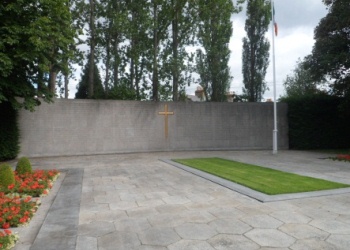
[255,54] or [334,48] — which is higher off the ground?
[255,54]

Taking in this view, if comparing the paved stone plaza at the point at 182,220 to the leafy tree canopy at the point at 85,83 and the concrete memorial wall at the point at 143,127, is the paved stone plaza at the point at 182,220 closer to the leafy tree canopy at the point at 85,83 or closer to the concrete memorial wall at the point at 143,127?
the concrete memorial wall at the point at 143,127

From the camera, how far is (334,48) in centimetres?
1581

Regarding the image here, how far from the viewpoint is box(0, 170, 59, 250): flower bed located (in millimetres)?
3939

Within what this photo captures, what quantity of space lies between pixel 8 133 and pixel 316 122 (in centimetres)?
1682

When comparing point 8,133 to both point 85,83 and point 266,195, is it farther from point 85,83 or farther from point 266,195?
point 85,83

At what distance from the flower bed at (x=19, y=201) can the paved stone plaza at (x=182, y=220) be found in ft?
0.57

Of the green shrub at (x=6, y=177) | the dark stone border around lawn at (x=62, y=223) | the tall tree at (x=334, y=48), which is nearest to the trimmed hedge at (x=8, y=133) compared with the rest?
the green shrub at (x=6, y=177)

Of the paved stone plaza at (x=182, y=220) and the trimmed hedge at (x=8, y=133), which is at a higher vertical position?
the trimmed hedge at (x=8, y=133)

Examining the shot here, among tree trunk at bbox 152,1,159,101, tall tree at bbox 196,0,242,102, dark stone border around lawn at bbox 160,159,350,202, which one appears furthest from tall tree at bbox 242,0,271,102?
dark stone border around lawn at bbox 160,159,350,202

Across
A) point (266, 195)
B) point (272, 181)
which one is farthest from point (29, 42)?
point (266, 195)

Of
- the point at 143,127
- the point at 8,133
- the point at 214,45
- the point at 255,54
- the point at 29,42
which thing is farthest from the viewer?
the point at 255,54

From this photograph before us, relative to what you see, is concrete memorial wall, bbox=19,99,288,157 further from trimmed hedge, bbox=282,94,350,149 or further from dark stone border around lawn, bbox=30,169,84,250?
dark stone border around lawn, bbox=30,169,84,250

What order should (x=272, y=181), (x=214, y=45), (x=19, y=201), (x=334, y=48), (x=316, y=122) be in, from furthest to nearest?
(x=214, y=45)
(x=316, y=122)
(x=334, y=48)
(x=272, y=181)
(x=19, y=201)

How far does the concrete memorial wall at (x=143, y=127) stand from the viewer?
14953 millimetres
